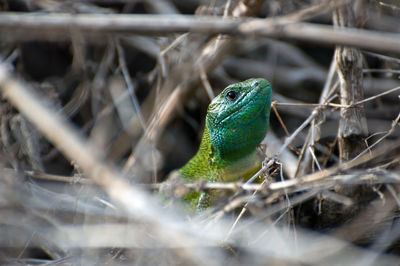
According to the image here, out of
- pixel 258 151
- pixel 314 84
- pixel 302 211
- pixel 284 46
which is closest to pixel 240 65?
pixel 284 46

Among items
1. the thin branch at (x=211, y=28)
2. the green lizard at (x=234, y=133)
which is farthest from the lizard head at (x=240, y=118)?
the thin branch at (x=211, y=28)

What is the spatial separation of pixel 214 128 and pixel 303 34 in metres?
2.01

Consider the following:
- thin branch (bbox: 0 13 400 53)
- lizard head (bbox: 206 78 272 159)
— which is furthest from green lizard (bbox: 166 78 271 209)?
thin branch (bbox: 0 13 400 53)

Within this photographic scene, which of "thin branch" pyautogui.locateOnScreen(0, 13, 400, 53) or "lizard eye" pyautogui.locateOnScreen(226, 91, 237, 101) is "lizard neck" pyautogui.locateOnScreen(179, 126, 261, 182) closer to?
"lizard eye" pyautogui.locateOnScreen(226, 91, 237, 101)

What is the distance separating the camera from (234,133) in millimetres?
3246

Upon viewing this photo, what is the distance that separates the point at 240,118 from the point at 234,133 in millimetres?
137

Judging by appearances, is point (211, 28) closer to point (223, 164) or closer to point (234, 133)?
point (234, 133)

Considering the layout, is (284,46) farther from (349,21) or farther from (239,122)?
(239,122)

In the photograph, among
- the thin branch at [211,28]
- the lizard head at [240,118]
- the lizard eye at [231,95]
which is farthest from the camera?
the lizard eye at [231,95]

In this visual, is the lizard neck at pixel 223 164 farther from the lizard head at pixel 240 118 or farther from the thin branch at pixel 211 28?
the thin branch at pixel 211 28

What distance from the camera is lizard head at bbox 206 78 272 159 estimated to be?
10.3 ft

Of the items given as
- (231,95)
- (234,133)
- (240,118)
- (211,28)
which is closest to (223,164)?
(234,133)

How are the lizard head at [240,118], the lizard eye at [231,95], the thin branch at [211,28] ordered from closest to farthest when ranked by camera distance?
the thin branch at [211,28], the lizard head at [240,118], the lizard eye at [231,95]

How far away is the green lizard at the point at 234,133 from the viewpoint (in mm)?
3154
